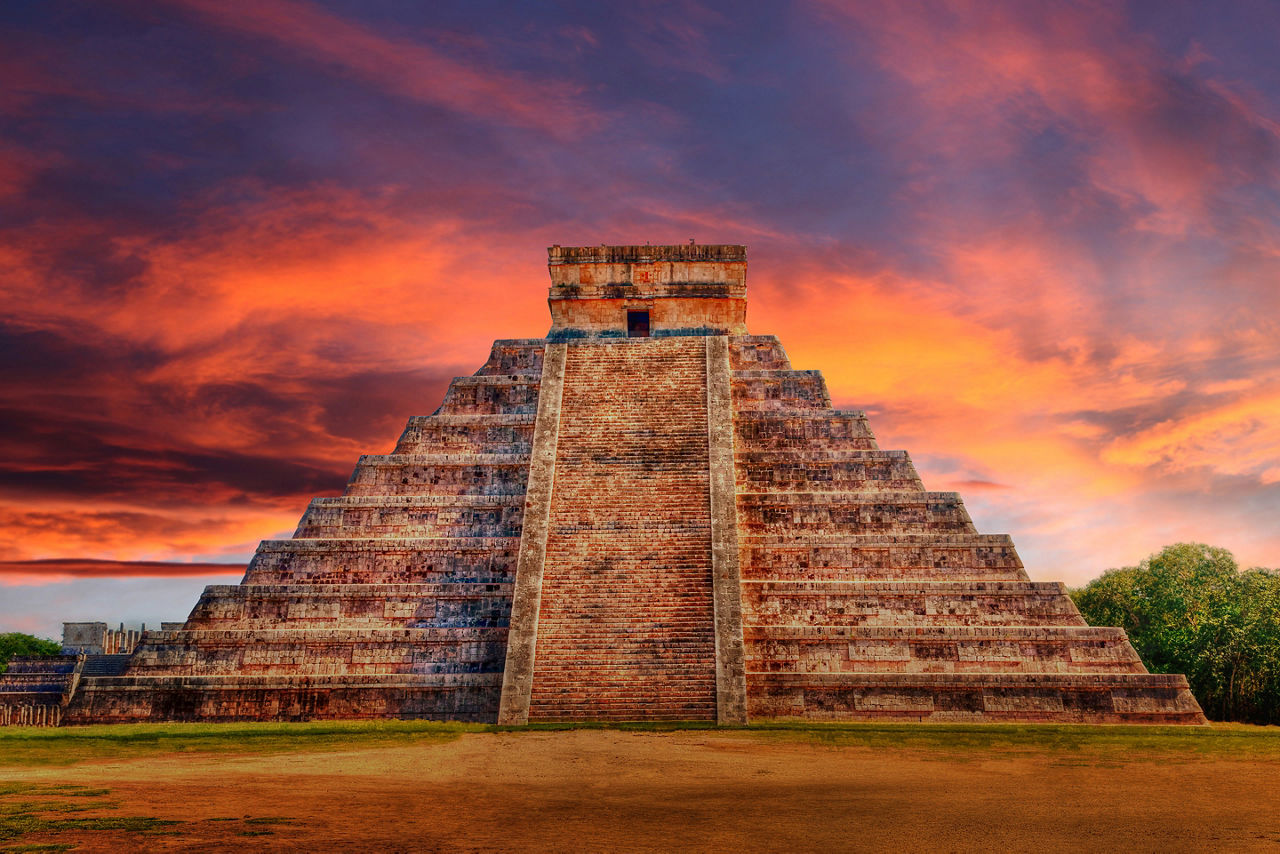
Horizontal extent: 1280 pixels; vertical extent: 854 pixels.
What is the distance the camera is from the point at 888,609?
18.4 meters

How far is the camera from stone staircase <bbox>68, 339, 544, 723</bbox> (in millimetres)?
17078

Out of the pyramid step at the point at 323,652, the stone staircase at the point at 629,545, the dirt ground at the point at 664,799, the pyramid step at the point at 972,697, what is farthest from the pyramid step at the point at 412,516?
the dirt ground at the point at 664,799

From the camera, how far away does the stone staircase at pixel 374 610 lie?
672 inches

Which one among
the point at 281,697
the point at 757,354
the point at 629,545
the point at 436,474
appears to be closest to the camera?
the point at 281,697

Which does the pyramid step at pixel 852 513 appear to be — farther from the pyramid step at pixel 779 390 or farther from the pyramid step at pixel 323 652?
the pyramid step at pixel 323 652

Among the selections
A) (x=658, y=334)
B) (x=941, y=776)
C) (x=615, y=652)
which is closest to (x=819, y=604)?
(x=615, y=652)

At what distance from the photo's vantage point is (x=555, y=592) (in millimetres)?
18062

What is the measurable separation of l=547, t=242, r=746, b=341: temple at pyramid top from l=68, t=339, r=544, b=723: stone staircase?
538cm

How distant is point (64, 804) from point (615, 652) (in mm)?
9841

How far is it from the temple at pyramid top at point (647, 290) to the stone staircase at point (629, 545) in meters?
2.46

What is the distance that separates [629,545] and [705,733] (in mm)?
5432

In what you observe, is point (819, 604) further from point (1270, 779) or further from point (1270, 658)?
point (1270, 658)

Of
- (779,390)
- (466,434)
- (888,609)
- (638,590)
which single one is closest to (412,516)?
(466,434)

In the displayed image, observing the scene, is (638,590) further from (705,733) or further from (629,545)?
(705,733)
